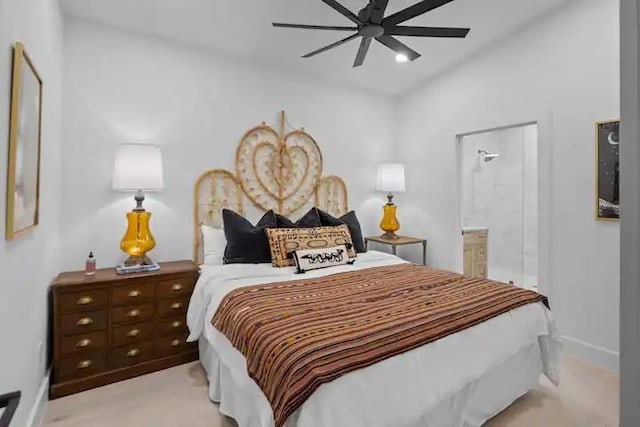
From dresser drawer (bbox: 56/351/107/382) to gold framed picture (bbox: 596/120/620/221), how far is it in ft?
12.8

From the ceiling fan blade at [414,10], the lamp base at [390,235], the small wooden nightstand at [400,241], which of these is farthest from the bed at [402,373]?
the ceiling fan blade at [414,10]

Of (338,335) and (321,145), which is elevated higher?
(321,145)

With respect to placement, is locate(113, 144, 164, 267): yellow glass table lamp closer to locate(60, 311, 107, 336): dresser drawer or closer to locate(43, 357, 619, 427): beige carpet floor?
locate(60, 311, 107, 336): dresser drawer

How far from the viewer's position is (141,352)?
8.68ft

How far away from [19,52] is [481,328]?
2.54 metres

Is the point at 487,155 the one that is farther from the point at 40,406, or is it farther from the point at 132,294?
the point at 40,406

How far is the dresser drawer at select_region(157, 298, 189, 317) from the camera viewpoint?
107 inches

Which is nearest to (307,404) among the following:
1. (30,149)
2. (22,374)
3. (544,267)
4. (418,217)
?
(22,374)

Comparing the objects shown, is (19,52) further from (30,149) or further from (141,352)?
(141,352)

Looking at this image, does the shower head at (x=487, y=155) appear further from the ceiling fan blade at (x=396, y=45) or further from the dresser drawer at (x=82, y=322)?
the dresser drawer at (x=82, y=322)

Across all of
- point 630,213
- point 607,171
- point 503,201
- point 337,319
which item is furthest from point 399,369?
point 503,201

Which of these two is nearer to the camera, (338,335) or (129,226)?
(338,335)

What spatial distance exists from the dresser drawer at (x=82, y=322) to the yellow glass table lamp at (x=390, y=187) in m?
3.01

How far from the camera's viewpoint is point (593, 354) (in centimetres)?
282
